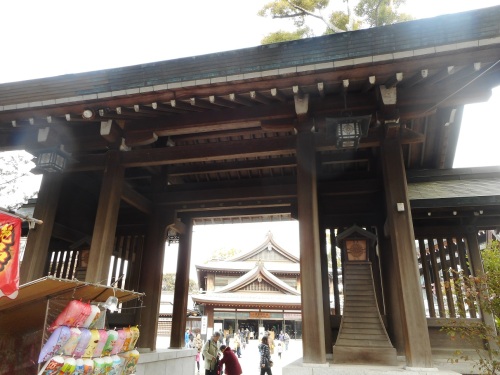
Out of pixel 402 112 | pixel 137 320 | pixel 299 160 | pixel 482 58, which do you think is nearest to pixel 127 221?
pixel 137 320

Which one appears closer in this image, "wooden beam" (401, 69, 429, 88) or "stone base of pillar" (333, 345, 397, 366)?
"wooden beam" (401, 69, 429, 88)

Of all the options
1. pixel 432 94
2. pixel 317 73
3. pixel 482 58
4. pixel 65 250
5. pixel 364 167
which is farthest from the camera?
pixel 65 250

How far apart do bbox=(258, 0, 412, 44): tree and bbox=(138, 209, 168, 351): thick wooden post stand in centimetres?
1059

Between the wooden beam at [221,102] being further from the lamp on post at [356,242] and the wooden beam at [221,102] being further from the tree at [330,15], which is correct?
the tree at [330,15]

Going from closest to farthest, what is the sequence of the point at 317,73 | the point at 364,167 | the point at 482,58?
the point at 482,58
the point at 317,73
the point at 364,167

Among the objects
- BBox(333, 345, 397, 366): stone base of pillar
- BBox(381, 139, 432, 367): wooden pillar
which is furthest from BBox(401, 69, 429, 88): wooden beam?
BBox(333, 345, 397, 366): stone base of pillar

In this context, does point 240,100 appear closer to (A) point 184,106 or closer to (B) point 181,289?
(A) point 184,106

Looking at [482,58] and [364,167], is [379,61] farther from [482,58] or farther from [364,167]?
[364,167]

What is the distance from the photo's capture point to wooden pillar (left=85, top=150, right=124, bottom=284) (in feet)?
18.5

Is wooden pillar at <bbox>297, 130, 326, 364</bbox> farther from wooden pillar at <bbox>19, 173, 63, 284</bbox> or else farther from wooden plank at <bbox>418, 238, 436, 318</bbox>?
wooden pillar at <bbox>19, 173, 63, 284</bbox>

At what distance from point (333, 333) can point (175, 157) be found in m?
4.49

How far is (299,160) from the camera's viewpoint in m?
5.61

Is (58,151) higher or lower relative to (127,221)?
higher

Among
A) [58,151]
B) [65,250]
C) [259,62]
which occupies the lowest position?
[65,250]
